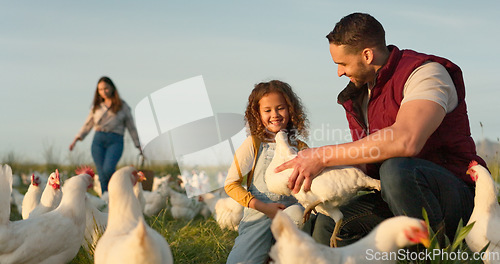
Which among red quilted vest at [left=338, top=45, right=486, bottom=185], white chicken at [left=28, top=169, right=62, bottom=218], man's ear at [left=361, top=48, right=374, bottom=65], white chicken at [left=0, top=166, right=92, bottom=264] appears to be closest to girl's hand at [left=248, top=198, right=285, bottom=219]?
red quilted vest at [left=338, top=45, right=486, bottom=185]

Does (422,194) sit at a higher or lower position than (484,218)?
higher

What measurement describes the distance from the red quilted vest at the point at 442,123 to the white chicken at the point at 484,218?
15cm

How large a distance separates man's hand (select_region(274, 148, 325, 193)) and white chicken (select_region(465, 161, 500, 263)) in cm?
103

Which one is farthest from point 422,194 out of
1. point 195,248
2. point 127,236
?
point 195,248

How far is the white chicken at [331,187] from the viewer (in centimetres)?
300

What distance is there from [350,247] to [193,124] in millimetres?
2753

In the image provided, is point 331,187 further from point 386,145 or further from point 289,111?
point 289,111

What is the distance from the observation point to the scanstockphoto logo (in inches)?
189

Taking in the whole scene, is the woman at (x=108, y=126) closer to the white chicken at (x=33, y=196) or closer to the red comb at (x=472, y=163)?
the white chicken at (x=33, y=196)

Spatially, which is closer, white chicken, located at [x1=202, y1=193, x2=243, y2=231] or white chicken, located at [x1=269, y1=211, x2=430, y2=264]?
white chicken, located at [x1=269, y1=211, x2=430, y2=264]

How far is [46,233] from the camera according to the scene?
3.87m

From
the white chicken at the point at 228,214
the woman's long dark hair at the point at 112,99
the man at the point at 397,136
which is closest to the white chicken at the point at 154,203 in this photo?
the white chicken at the point at 228,214

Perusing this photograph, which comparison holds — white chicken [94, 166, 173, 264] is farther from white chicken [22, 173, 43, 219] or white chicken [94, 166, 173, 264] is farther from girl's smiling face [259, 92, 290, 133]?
white chicken [22, 173, 43, 219]

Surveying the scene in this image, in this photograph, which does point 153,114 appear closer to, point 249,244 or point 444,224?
point 249,244
